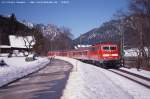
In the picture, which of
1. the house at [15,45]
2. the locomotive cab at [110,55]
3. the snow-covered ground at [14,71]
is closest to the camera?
the snow-covered ground at [14,71]

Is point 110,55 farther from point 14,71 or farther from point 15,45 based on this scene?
point 15,45

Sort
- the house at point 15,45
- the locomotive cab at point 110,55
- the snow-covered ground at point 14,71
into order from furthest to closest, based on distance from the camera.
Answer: the house at point 15,45
the locomotive cab at point 110,55
the snow-covered ground at point 14,71

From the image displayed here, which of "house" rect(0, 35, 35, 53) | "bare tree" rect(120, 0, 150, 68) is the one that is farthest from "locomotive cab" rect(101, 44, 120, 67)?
"house" rect(0, 35, 35, 53)

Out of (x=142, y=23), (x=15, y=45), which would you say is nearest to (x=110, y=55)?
(x=142, y=23)

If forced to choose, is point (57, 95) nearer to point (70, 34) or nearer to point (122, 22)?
point (122, 22)

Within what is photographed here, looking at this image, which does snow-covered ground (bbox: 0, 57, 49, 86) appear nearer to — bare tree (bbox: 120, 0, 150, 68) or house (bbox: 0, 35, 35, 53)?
bare tree (bbox: 120, 0, 150, 68)

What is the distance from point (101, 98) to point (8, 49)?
400ft

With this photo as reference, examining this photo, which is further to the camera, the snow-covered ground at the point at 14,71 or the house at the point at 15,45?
the house at the point at 15,45

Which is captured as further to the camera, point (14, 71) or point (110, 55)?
point (110, 55)

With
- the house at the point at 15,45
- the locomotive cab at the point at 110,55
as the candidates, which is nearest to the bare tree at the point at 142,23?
the locomotive cab at the point at 110,55

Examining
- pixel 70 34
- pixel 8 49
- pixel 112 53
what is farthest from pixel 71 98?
pixel 70 34

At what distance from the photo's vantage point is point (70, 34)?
18688 cm

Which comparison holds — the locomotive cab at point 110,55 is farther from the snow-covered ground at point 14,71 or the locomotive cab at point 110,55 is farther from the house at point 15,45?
the house at point 15,45

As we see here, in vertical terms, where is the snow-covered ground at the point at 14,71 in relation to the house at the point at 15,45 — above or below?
below
